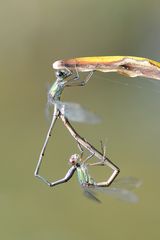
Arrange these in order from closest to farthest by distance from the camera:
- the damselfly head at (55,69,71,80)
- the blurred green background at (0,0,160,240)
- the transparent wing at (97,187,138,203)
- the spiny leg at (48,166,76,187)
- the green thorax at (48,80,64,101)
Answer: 1. the damselfly head at (55,69,71,80)
2. the green thorax at (48,80,64,101)
3. the spiny leg at (48,166,76,187)
4. the transparent wing at (97,187,138,203)
5. the blurred green background at (0,0,160,240)

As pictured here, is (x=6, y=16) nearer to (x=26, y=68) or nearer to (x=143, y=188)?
(x=26, y=68)

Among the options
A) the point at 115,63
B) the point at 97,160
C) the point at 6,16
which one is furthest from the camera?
the point at 6,16

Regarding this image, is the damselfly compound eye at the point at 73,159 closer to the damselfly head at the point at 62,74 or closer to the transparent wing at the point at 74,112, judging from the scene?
the transparent wing at the point at 74,112

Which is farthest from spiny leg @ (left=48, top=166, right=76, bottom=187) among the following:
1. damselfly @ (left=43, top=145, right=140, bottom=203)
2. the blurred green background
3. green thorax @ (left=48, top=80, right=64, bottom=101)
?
the blurred green background

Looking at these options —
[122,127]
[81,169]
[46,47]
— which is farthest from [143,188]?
[81,169]

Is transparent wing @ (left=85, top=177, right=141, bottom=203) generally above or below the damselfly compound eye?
below

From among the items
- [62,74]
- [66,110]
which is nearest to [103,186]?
[66,110]

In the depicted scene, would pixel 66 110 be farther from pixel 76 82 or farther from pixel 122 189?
pixel 122 189

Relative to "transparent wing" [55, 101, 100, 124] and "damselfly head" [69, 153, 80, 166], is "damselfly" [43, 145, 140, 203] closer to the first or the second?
"damselfly head" [69, 153, 80, 166]
